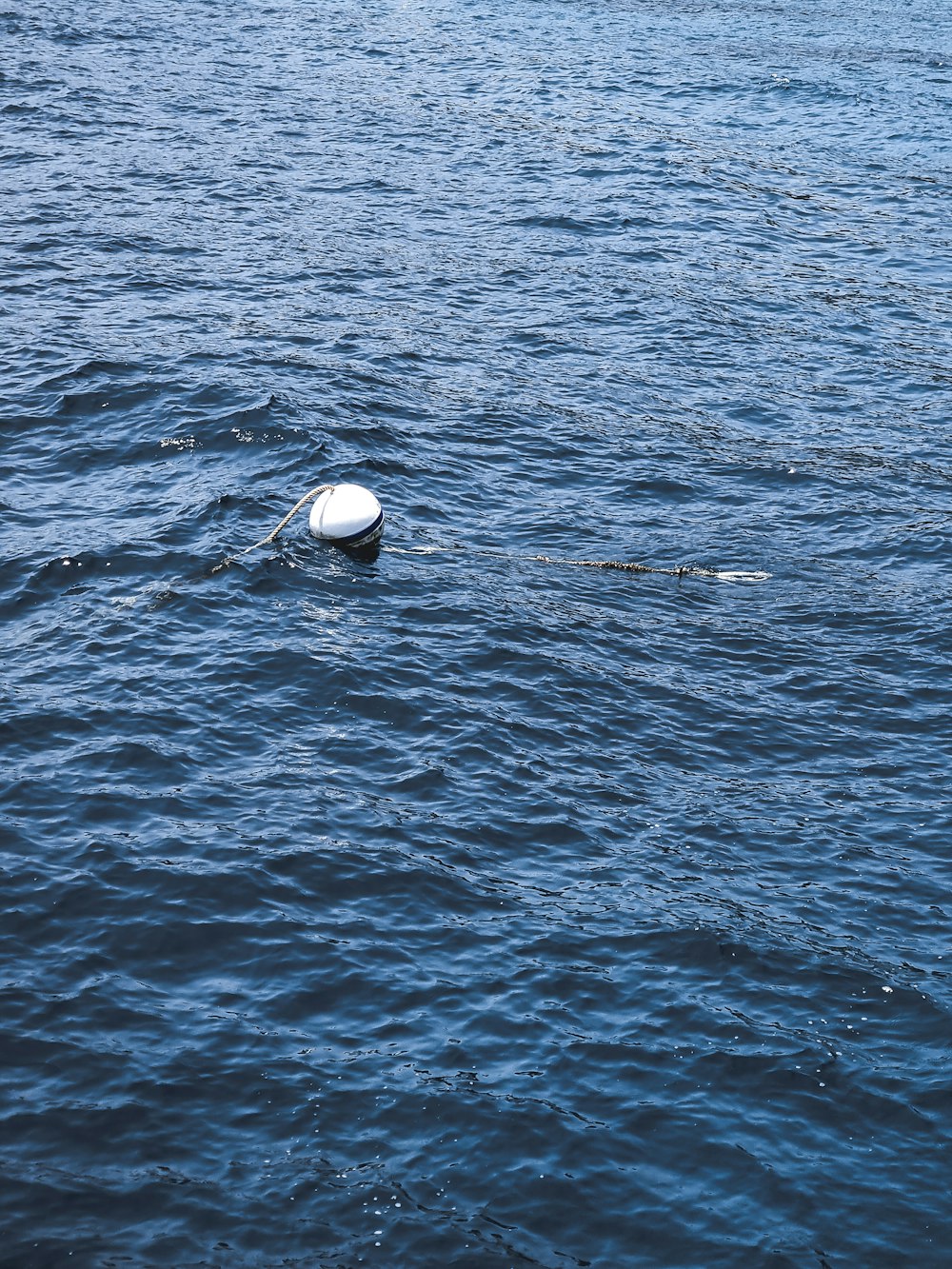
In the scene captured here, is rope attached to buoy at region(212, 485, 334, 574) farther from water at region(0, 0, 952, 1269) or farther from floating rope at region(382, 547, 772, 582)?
floating rope at region(382, 547, 772, 582)

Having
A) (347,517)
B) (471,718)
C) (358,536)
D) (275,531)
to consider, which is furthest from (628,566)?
(275,531)

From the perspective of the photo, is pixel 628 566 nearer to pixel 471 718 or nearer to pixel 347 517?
pixel 347 517

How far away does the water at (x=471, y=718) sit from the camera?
1498cm

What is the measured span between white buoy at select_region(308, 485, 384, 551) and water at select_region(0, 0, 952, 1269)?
1.64 ft

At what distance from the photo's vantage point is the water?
49.1ft

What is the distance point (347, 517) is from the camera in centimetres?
2548

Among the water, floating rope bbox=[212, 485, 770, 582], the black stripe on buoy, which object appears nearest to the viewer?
the water

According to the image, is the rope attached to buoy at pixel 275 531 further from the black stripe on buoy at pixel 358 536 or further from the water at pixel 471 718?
the black stripe on buoy at pixel 358 536

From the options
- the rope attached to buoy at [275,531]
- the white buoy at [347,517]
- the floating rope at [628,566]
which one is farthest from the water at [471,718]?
the white buoy at [347,517]

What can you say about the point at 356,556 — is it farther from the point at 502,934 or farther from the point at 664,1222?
the point at 664,1222

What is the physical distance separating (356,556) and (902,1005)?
12957mm

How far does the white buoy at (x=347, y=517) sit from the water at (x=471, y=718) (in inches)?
19.7

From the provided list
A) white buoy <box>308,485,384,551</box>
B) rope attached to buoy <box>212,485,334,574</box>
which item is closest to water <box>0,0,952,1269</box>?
rope attached to buoy <box>212,485,334,574</box>

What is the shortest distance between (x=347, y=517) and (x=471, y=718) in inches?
209
